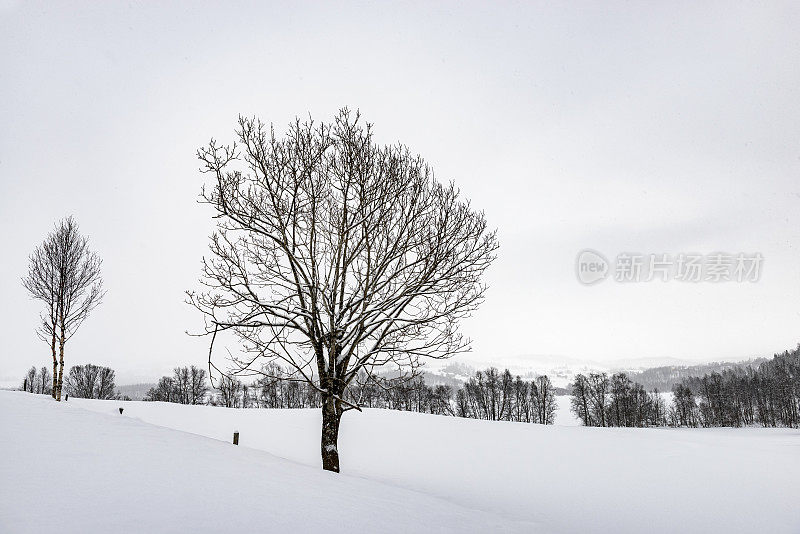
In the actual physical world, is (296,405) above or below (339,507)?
below

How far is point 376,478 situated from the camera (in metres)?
13.5

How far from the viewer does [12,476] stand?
3533 millimetres

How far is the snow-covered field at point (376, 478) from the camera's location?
344 cm

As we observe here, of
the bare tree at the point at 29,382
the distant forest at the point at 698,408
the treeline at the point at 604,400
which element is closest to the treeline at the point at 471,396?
the treeline at the point at 604,400

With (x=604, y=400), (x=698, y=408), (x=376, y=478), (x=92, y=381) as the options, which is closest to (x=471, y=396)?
(x=604, y=400)

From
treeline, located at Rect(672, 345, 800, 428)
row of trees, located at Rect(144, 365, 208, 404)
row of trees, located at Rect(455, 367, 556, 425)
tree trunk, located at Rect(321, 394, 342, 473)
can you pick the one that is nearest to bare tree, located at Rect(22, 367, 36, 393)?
row of trees, located at Rect(144, 365, 208, 404)

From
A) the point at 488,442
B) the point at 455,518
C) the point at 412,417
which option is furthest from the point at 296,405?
the point at 455,518

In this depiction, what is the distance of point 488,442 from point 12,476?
19.8 metres

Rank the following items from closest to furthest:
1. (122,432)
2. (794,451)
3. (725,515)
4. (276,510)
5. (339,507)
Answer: (276,510), (339,507), (122,432), (725,515), (794,451)

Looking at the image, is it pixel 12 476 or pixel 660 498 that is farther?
pixel 660 498

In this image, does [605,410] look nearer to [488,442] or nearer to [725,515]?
[488,442]

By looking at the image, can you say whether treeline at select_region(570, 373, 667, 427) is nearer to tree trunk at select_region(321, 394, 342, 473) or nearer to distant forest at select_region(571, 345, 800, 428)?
distant forest at select_region(571, 345, 800, 428)

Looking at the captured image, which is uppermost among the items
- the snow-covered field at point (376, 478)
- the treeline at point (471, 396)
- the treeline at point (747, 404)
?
the snow-covered field at point (376, 478)

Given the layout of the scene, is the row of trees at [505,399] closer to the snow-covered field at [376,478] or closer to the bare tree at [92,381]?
the snow-covered field at [376,478]
